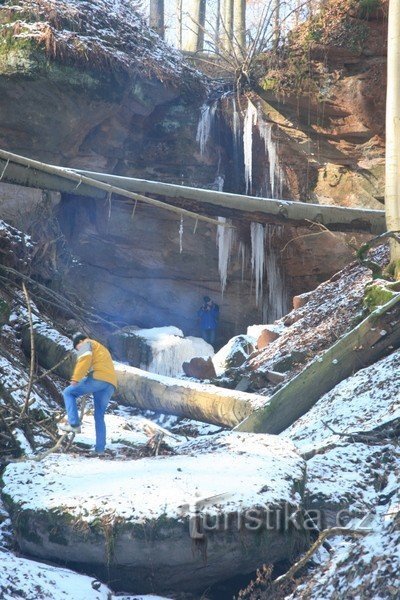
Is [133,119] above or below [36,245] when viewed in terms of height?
above

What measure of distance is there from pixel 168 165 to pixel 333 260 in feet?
14.5

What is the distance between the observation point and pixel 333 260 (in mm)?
17703

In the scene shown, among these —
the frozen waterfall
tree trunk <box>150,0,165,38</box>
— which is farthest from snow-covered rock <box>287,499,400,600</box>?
tree trunk <box>150,0,165,38</box>

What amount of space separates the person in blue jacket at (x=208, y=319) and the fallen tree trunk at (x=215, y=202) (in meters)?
7.71

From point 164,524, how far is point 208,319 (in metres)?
13.3

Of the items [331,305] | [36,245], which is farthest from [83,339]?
[331,305]

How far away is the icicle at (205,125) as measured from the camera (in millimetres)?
17547

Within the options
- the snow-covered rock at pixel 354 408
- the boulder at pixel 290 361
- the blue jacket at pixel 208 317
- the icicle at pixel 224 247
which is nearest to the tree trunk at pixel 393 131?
the boulder at pixel 290 361

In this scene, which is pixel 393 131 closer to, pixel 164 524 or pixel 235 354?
pixel 235 354

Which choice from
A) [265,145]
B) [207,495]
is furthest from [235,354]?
[207,495]

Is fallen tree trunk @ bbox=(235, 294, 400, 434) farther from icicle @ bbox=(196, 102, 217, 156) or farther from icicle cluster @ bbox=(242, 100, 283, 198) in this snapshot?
icicle @ bbox=(196, 102, 217, 156)

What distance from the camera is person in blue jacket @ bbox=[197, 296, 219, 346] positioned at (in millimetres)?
18297

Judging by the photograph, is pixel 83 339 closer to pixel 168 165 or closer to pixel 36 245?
pixel 36 245

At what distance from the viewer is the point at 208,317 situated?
18.3m
